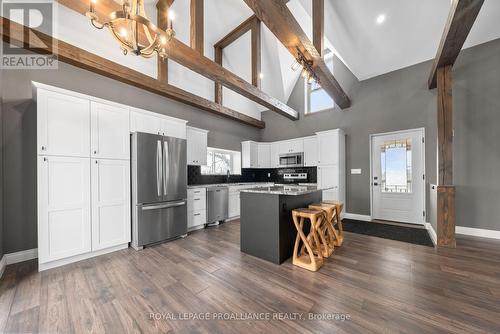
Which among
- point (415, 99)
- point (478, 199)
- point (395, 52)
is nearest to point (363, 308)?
point (478, 199)

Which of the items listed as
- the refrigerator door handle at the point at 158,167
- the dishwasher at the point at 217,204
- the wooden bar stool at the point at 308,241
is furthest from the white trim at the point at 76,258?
the wooden bar stool at the point at 308,241

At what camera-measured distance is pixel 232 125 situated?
5.76 m

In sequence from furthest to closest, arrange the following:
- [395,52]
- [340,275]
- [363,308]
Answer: [395,52] < [340,275] < [363,308]

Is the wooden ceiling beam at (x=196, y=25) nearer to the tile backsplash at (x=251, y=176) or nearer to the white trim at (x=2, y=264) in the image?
the tile backsplash at (x=251, y=176)

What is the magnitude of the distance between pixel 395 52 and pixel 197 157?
4831 mm

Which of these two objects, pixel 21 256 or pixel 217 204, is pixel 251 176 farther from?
pixel 21 256

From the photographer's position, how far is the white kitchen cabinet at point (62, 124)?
2.29 meters

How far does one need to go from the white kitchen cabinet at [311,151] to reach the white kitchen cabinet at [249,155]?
4.95 feet

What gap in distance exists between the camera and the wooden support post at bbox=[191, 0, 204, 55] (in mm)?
2744

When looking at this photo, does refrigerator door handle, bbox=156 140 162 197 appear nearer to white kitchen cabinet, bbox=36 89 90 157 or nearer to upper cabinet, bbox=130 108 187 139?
upper cabinet, bbox=130 108 187 139

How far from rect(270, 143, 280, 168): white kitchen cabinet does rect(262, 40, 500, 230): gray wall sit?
1167mm

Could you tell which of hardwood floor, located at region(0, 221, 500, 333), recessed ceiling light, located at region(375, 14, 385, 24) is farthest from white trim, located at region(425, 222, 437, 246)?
recessed ceiling light, located at region(375, 14, 385, 24)

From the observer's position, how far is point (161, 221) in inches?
125

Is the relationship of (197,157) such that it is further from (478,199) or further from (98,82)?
(478,199)
